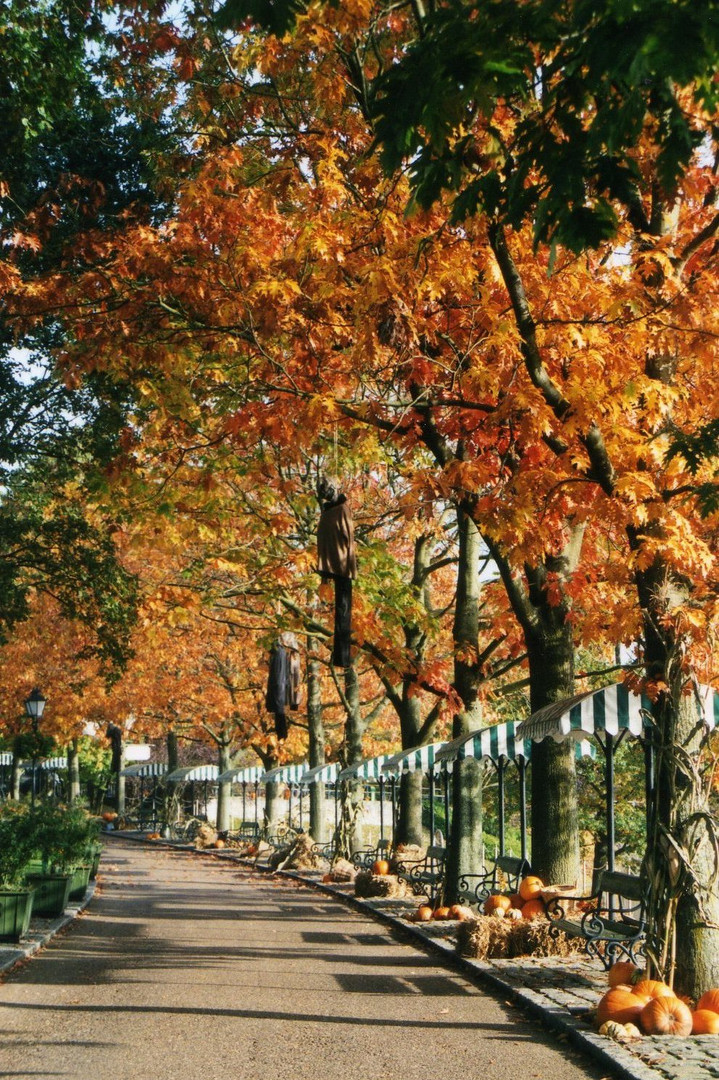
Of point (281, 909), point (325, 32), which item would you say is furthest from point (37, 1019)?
point (281, 909)

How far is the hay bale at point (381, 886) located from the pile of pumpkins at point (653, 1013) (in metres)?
13.6

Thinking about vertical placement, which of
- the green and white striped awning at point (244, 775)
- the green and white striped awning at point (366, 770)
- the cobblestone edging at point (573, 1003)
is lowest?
the cobblestone edging at point (573, 1003)

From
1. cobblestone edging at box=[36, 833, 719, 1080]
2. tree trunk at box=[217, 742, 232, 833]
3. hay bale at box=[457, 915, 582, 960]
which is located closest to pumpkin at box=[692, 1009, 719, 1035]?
cobblestone edging at box=[36, 833, 719, 1080]

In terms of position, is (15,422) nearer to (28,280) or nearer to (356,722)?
(28,280)

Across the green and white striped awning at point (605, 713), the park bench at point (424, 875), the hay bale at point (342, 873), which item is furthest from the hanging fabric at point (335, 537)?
the hay bale at point (342, 873)

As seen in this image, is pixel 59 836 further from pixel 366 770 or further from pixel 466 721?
pixel 366 770

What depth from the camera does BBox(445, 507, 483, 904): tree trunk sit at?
18.5m

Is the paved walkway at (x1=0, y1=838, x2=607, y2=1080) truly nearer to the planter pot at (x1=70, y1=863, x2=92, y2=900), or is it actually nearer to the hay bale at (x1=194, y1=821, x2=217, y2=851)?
the planter pot at (x1=70, y1=863, x2=92, y2=900)

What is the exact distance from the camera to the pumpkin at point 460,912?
57.6ft

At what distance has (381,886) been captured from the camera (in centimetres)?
2291

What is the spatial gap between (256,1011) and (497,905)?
5.59 m

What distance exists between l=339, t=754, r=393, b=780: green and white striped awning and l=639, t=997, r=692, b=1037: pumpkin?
14.5m

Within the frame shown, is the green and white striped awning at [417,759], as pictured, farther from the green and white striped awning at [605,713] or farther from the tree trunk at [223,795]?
the tree trunk at [223,795]

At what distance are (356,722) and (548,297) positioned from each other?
18543 mm
